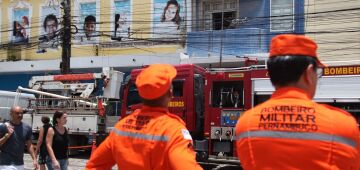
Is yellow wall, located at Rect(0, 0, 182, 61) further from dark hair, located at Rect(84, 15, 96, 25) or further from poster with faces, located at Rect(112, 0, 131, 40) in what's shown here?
dark hair, located at Rect(84, 15, 96, 25)

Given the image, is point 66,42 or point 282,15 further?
point 66,42

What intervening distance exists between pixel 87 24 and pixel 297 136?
1050 inches

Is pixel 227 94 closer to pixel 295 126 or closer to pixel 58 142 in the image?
pixel 58 142

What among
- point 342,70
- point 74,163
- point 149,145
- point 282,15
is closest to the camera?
point 149,145

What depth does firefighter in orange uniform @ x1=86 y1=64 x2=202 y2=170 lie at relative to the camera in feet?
10.4

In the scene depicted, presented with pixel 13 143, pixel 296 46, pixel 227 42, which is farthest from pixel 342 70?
pixel 227 42

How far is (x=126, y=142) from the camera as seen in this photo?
134 inches

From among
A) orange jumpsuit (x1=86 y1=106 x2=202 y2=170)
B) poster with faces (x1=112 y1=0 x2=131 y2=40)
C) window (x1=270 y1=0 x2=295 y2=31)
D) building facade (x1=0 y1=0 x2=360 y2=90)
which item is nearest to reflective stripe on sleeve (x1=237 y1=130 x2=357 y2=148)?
orange jumpsuit (x1=86 y1=106 x2=202 y2=170)

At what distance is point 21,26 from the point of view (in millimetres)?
30516

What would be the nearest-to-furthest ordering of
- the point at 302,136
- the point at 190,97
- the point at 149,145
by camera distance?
the point at 302,136, the point at 149,145, the point at 190,97

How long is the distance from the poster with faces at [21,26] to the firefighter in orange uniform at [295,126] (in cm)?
2916

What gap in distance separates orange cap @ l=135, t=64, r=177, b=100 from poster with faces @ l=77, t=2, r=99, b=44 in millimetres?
24821

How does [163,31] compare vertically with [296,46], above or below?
above

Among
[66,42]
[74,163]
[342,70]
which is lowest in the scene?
[74,163]
